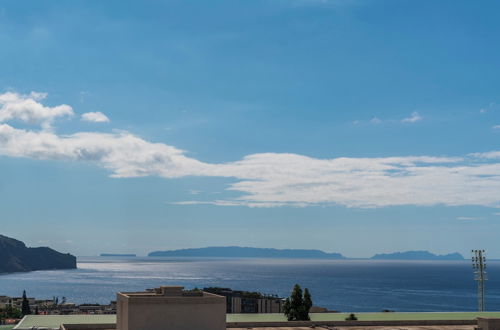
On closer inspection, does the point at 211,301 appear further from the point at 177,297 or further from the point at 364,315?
the point at 364,315

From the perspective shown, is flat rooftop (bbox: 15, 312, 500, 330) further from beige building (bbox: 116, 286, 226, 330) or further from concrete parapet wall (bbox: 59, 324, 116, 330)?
beige building (bbox: 116, 286, 226, 330)

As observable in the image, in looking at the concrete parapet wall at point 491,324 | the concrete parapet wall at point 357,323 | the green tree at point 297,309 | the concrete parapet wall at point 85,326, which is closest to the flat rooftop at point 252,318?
the concrete parapet wall at point 85,326

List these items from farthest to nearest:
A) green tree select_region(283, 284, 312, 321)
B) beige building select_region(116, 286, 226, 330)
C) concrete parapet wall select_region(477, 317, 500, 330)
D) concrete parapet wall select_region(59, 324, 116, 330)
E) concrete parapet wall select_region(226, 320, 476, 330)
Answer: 1. green tree select_region(283, 284, 312, 321)
2. concrete parapet wall select_region(226, 320, 476, 330)
3. concrete parapet wall select_region(59, 324, 116, 330)
4. concrete parapet wall select_region(477, 317, 500, 330)
5. beige building select_region(116, 286, 226, 330)

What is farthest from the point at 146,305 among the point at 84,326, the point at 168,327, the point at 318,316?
the point at 318,316

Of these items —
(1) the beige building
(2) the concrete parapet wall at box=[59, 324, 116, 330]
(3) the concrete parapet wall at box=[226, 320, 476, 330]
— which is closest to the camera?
(1) the beige building

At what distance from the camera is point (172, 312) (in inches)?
1489

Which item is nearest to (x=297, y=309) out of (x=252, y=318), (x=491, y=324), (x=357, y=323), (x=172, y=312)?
(x=252, y=318)

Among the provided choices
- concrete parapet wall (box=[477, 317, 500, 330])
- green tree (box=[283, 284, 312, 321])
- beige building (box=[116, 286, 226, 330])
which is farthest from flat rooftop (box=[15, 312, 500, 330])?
beige building (box=[116, 286, 226, 330])

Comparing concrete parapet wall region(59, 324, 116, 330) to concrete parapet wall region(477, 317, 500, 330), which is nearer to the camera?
concrete parapet wall region(477, 317, 500, 330)

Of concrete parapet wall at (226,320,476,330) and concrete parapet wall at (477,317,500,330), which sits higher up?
concrete parapet wall at (477,317,500,330)

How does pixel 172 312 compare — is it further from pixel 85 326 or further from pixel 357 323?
pixel 357 323

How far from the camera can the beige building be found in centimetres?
3716

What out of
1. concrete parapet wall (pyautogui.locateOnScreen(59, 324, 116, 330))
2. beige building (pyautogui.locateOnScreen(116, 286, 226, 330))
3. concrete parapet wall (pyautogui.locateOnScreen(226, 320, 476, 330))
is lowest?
concrete parapet wall (pyautogui.locateOnScreen(226, 320, 476, 330))

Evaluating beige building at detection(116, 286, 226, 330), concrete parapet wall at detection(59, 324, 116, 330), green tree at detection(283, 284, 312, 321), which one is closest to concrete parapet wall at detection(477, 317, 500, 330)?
green tree at detection(283, 284, 312, 321)
